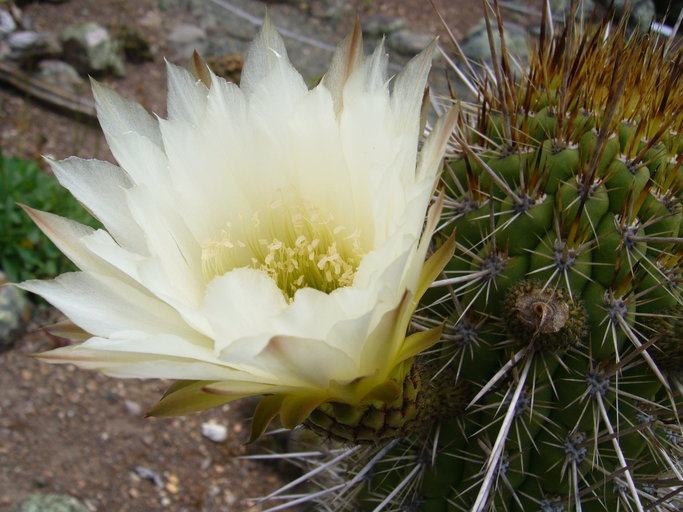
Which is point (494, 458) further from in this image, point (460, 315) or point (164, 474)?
point (164, 474)

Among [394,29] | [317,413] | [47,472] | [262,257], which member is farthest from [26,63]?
[317,413]

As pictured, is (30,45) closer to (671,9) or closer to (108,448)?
(108,448)

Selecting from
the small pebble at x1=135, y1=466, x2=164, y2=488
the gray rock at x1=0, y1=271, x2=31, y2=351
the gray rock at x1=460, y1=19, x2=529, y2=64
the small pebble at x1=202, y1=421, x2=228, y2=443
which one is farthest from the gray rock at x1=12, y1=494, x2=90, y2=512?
the gray rock at x1=460, y1=19, x2=529, y2=64

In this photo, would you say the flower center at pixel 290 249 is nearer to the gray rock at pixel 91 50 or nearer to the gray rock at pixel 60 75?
the gray rock at pixel 60 75

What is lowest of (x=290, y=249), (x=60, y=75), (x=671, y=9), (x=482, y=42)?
(x=60, y=75)

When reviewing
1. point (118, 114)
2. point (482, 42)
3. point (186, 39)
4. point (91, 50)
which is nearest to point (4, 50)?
point (91, 50)
